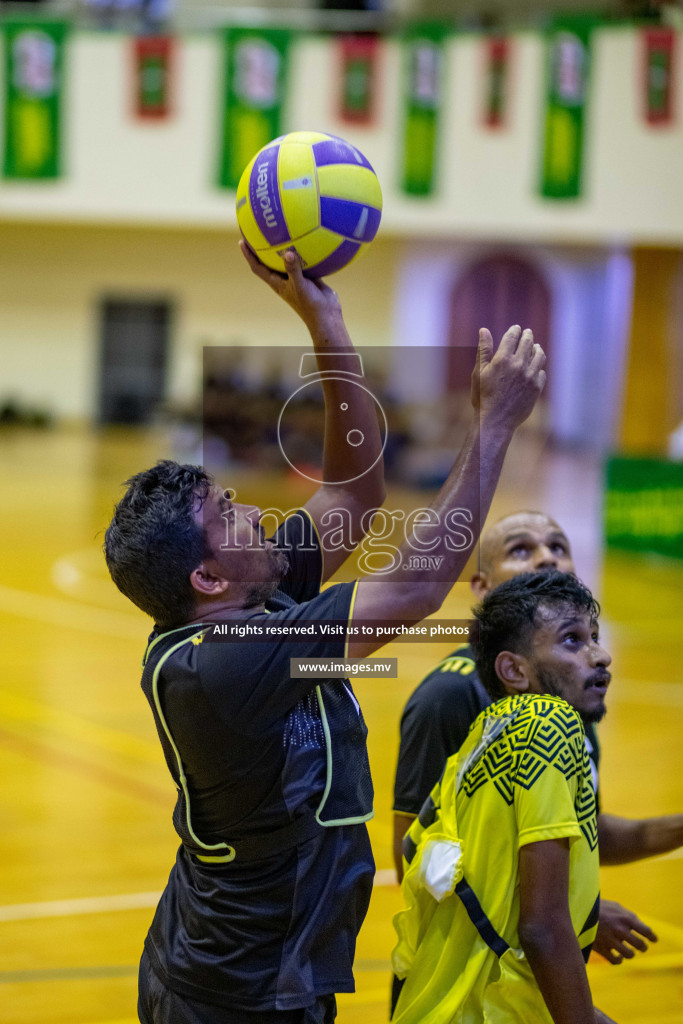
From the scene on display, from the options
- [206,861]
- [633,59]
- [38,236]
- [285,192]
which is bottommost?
[206,861]

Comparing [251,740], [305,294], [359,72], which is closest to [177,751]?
[251,740]

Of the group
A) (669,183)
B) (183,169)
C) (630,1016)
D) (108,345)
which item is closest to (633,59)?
(669,183)

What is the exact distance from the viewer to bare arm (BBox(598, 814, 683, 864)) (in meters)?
2.32

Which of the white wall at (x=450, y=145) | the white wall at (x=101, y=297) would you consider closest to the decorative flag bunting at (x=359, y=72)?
the white wall at (x=450, y=145)

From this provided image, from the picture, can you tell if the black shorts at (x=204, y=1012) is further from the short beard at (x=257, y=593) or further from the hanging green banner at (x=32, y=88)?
the hanging green banner at (x=32, y=88)

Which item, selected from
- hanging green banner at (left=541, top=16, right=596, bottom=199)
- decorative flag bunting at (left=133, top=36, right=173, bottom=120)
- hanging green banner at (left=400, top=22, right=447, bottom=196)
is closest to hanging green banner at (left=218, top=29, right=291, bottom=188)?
decorative flag bunting at (left=133, top=36, right=173, bottom=120)

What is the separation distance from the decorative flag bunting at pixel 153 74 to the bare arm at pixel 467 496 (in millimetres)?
16115

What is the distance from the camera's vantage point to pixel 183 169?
57.9 ft

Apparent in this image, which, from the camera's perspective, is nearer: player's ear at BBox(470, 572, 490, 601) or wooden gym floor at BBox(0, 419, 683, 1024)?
player's ear at BBox(470, 572, 490, 601)

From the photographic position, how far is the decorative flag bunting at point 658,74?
1493 centimetres

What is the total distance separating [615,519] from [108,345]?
13.8m

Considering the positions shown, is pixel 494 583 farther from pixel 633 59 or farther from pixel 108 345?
pixel 108 345

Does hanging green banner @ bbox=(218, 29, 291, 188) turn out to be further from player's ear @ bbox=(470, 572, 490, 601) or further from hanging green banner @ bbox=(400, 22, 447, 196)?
player's ear @ bbox=(470, 572, 490, 601)

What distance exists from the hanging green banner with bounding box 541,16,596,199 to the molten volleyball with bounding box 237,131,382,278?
14029 mm
